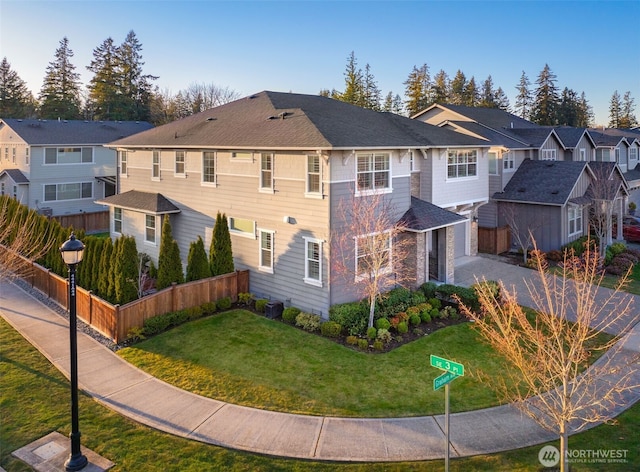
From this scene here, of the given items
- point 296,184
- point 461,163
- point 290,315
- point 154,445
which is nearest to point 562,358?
point 154,445

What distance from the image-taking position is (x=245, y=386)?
1168 cm

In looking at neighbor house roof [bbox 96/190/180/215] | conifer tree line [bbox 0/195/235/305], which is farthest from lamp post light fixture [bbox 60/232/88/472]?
neighbor house roof [bbox 96/190/180/215]

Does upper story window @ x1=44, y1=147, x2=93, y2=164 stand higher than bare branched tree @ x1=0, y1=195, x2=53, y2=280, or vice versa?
upper story window @ x1=44, y1=147, x2=93, y2=164

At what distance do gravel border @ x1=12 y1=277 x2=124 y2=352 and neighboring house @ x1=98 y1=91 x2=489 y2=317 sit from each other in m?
4.82

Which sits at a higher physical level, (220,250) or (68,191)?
(68,191)

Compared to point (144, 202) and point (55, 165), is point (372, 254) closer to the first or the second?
point (144, 202)

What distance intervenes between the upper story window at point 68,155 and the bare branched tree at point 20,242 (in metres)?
7.52

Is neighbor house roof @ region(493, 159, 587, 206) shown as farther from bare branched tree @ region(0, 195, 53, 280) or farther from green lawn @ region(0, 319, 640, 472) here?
bare branched tree @ region(0, 195, 53, 280)

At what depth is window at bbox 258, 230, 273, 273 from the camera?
1783 centimetres

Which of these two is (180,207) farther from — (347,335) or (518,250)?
(518,250)

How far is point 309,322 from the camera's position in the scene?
15.5 metres

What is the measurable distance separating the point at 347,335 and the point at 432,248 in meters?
7.64

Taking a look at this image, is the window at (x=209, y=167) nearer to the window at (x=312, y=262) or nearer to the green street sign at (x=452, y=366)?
the window at (x=312, y=262)

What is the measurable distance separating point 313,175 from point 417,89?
62575mm
